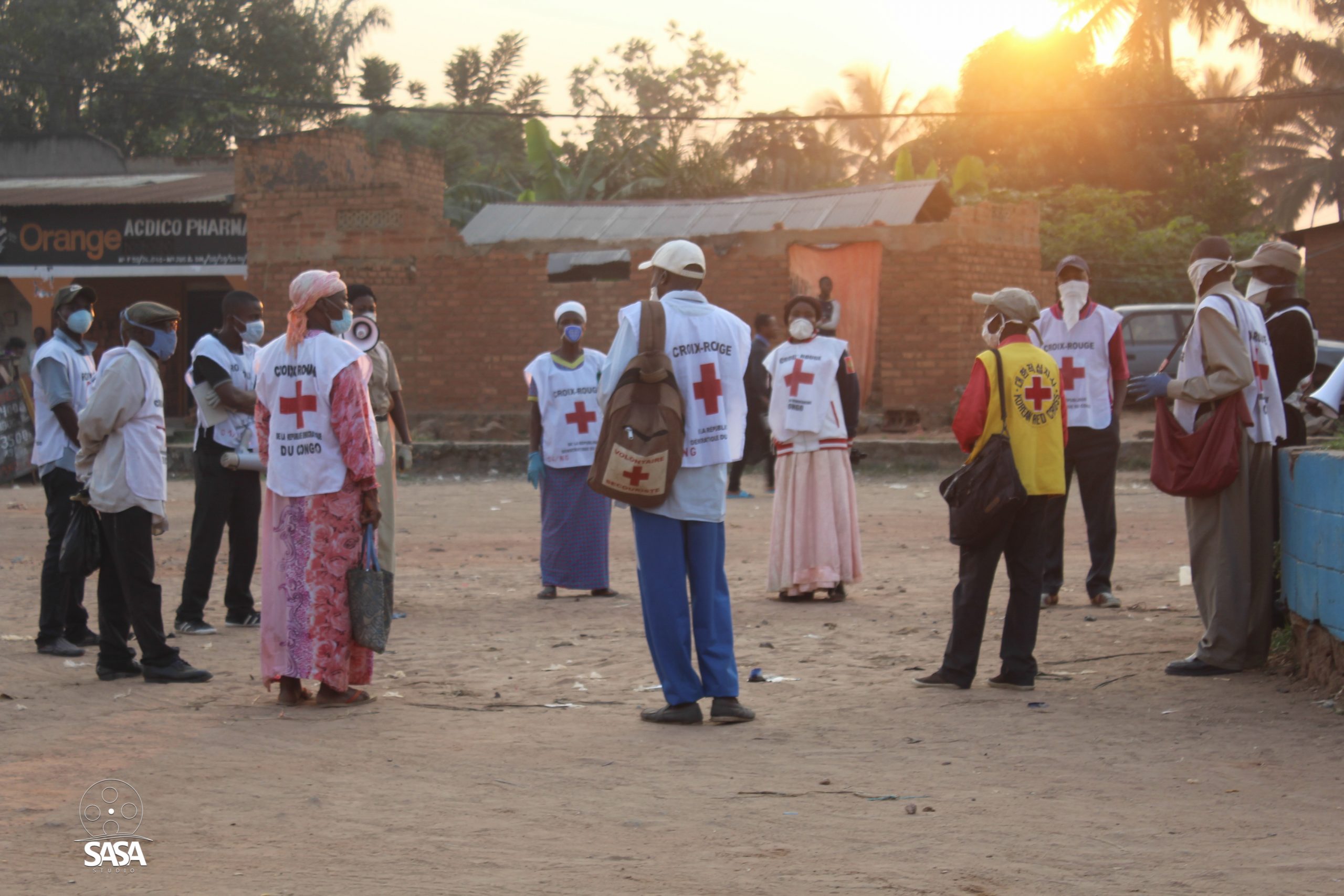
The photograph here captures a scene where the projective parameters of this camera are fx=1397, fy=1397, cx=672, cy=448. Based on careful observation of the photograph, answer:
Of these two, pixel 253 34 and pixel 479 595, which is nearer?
pixel 479 595

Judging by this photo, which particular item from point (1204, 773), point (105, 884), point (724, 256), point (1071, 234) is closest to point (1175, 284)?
point (1071, 234)

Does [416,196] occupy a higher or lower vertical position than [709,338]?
higher

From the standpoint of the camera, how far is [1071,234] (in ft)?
88.2

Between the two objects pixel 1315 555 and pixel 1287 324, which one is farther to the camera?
pixel 1287 324

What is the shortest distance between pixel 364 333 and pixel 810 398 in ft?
8.76

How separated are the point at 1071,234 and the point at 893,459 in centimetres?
1137

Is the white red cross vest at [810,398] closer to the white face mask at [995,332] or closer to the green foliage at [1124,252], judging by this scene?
the white face mask at [995,332]

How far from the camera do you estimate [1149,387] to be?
619 cm

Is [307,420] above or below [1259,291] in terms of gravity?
below

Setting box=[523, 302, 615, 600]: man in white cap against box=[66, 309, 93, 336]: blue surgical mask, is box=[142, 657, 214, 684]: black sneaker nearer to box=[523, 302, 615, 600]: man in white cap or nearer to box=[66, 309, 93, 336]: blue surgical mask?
box=[66, 309, 93, 336]: blue surgical mask

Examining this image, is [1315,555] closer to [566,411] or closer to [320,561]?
[320,561]

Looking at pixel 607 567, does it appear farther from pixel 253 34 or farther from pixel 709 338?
pixel 253 34

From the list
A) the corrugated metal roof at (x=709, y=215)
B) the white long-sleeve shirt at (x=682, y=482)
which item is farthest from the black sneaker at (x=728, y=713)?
the corrugated metal roof at (x=709, y=215)

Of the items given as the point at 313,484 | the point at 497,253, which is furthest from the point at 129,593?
the point at 497,253
